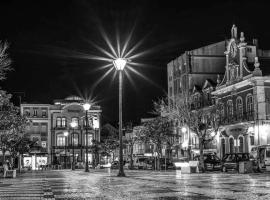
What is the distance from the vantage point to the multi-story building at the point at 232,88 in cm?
5628

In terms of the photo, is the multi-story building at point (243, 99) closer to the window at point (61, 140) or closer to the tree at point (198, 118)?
the tree at point (198, 118)

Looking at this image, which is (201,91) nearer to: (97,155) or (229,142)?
(229,142)

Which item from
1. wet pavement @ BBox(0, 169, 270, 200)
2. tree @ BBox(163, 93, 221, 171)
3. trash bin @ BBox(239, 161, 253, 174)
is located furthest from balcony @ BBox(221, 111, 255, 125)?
wet pavement @ BBox(0, 169, 270, 200)

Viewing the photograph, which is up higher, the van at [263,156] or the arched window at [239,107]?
the arched window at [239,107]

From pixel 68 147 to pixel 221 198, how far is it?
9012 cm

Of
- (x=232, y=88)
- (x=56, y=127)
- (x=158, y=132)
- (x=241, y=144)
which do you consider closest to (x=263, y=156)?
(x=241, y=144)

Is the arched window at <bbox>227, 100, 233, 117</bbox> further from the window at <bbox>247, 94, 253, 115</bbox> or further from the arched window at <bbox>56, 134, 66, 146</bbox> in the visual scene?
the arched window at <bbox>56, 134, 66, 146</bbox>

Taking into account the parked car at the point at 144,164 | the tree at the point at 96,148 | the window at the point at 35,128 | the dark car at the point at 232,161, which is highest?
the window at the point at 35,128

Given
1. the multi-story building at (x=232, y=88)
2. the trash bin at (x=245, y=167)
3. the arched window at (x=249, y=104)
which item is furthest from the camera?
the arched window at (x=249, y=104)

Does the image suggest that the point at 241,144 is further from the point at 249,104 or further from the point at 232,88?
the point at 232,88

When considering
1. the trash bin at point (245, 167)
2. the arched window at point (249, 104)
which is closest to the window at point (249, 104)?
the arched window at point (249, 104)

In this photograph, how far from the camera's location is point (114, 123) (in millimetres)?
128500

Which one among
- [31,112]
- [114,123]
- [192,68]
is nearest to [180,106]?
[192,68]

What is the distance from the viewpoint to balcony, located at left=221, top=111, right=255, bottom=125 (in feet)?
189
